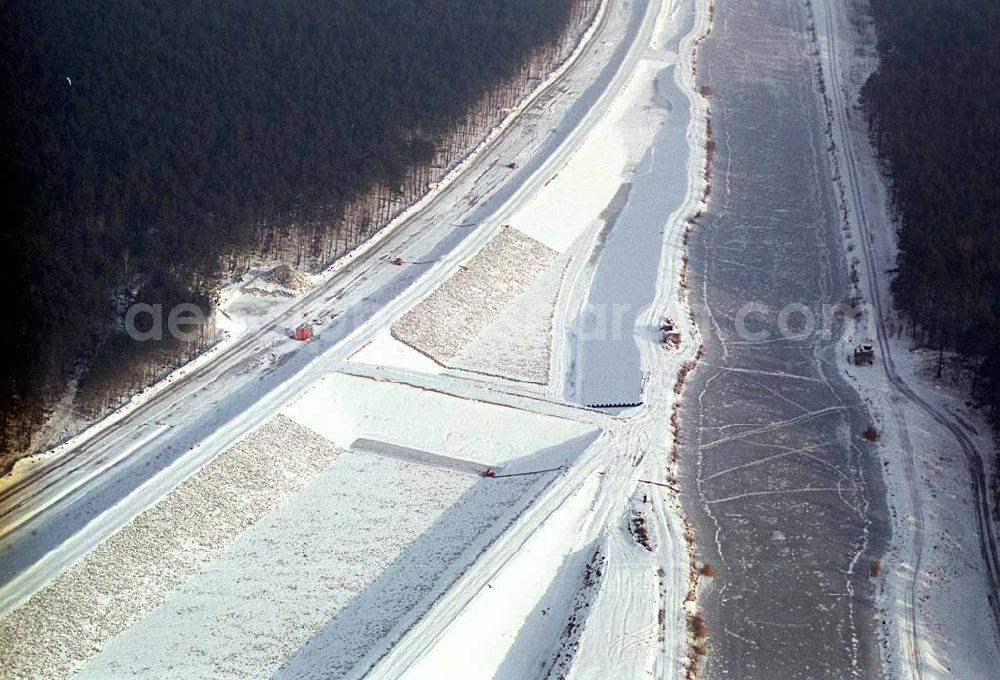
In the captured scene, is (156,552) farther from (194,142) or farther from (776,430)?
(194,142)

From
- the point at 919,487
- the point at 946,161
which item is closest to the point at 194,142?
the point at 919,487

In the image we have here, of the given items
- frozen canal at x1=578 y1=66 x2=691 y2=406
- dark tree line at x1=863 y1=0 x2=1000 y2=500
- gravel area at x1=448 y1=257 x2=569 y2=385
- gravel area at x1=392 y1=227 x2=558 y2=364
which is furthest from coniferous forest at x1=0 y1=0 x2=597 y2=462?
dark tree line at x1=863 y1=0 x2=1000 y2=500

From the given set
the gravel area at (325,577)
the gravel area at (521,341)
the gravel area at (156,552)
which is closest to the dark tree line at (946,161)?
the gravel area at (521,341)

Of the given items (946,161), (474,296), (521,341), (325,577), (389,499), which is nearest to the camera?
(325,577)

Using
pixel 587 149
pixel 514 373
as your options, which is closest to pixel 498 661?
pixel 514 373

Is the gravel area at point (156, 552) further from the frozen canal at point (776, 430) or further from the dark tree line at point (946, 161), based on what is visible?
the dark tree line at point (946, 161)

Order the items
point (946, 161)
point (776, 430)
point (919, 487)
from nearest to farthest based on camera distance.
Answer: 1. point (919, 487)
2. point (776, 430)
3. point (946, 161)

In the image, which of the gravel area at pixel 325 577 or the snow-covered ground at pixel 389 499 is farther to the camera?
the snow-covered ground at pixel 389 499
